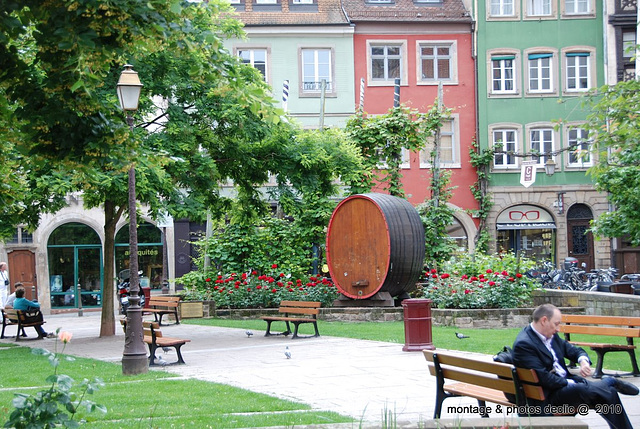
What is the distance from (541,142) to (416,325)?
79.8 feet

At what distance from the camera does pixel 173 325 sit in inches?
845

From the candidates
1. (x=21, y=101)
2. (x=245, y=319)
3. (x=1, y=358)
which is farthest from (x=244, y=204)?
(x=21, y=101)

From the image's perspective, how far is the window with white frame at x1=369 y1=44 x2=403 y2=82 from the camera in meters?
35.1

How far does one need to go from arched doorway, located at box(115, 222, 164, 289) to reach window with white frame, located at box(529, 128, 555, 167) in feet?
54.1

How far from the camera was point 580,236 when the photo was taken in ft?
115

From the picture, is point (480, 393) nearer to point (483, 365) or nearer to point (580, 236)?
point (483, 365)

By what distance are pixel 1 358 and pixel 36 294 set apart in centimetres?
1858

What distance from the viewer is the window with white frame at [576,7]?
35.7 meters

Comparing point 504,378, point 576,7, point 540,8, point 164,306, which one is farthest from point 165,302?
point 576,7

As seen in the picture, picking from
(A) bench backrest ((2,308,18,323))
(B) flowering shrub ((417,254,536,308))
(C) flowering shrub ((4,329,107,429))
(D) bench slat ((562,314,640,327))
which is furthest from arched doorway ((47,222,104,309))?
(C) flowering shrub ((4,329,107,429))

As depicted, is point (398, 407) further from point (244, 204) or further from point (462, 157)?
point (462, 157)

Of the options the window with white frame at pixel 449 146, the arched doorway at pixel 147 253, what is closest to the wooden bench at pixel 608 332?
the window with white frame at pixel 449 146

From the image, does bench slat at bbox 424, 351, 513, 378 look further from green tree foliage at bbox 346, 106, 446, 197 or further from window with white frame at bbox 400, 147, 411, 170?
window with white frame at bbox 400, 147, 411, 170

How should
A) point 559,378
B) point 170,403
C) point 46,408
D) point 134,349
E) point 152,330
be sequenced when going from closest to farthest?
point 46,408
point 559,378
point 170,403
point 134,349
point 152,330
